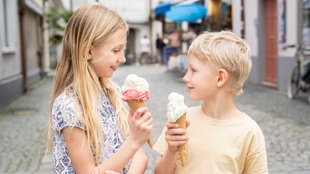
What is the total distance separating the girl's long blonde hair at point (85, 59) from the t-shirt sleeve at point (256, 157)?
22.6 inches

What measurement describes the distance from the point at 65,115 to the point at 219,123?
588mm

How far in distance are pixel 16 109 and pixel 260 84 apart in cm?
712

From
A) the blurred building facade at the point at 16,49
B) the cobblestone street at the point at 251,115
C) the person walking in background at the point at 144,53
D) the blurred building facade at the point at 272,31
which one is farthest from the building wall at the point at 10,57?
the person walking in background at the point at 144,53

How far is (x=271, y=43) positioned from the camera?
46.8ft

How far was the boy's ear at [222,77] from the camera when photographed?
1915mm

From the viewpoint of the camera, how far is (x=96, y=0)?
7.24ft

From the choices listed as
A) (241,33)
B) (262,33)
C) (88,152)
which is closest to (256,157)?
(88,152)

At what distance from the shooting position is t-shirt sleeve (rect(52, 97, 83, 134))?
6.13 feet

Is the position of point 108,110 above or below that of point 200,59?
below

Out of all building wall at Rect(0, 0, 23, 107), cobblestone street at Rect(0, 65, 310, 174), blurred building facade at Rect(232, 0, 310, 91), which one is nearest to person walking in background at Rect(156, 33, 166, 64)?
blurred building facade at Rect(232, 0, 310, 91)

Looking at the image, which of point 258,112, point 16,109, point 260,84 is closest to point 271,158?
point 258,112

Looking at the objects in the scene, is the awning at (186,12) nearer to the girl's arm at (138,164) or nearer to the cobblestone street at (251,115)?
the cobblestone street at (251,115)

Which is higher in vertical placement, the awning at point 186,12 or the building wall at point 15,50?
the awning at point 186,12

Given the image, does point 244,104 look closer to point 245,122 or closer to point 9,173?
point 9,173
